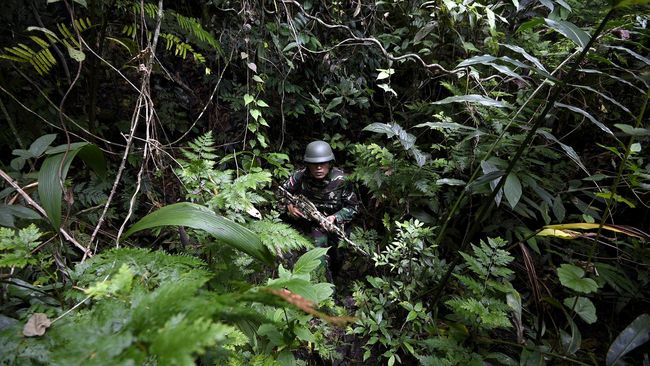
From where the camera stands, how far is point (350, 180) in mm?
3088

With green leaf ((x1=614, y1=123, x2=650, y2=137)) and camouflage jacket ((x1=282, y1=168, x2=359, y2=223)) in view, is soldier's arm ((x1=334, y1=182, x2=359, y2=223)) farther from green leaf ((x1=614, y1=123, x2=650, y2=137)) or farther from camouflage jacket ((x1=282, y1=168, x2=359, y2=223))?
green leaf ((x1=614, y1=123, x2=650, y2=137))

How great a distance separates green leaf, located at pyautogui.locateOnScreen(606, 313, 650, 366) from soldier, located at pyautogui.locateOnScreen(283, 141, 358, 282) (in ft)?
6.50

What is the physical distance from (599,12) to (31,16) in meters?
4.52

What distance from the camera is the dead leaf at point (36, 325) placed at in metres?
0.80

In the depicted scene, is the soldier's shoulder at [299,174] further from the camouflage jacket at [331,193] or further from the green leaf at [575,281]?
the green leaf at [575,281]

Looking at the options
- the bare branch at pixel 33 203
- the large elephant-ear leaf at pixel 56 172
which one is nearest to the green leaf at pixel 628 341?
the bare branch at pixel 33 203

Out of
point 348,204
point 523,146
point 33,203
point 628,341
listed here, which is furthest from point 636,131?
point 33,203

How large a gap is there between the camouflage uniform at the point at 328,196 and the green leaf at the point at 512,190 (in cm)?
166

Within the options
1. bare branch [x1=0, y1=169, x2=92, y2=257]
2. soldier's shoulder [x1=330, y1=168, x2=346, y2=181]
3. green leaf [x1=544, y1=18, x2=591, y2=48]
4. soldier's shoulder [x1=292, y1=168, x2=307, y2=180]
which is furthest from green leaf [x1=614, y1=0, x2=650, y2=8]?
soldier's shoulder [x1=292, y1=168, x2=307, y2=180]

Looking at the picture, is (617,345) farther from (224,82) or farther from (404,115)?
(224,82)

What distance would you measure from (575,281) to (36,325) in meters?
2.07

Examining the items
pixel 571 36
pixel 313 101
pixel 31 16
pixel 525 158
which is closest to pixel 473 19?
pixel 525 158

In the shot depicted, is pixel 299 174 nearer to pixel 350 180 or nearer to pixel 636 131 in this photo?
pixel 350 180

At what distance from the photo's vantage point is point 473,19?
2619 millimetres
